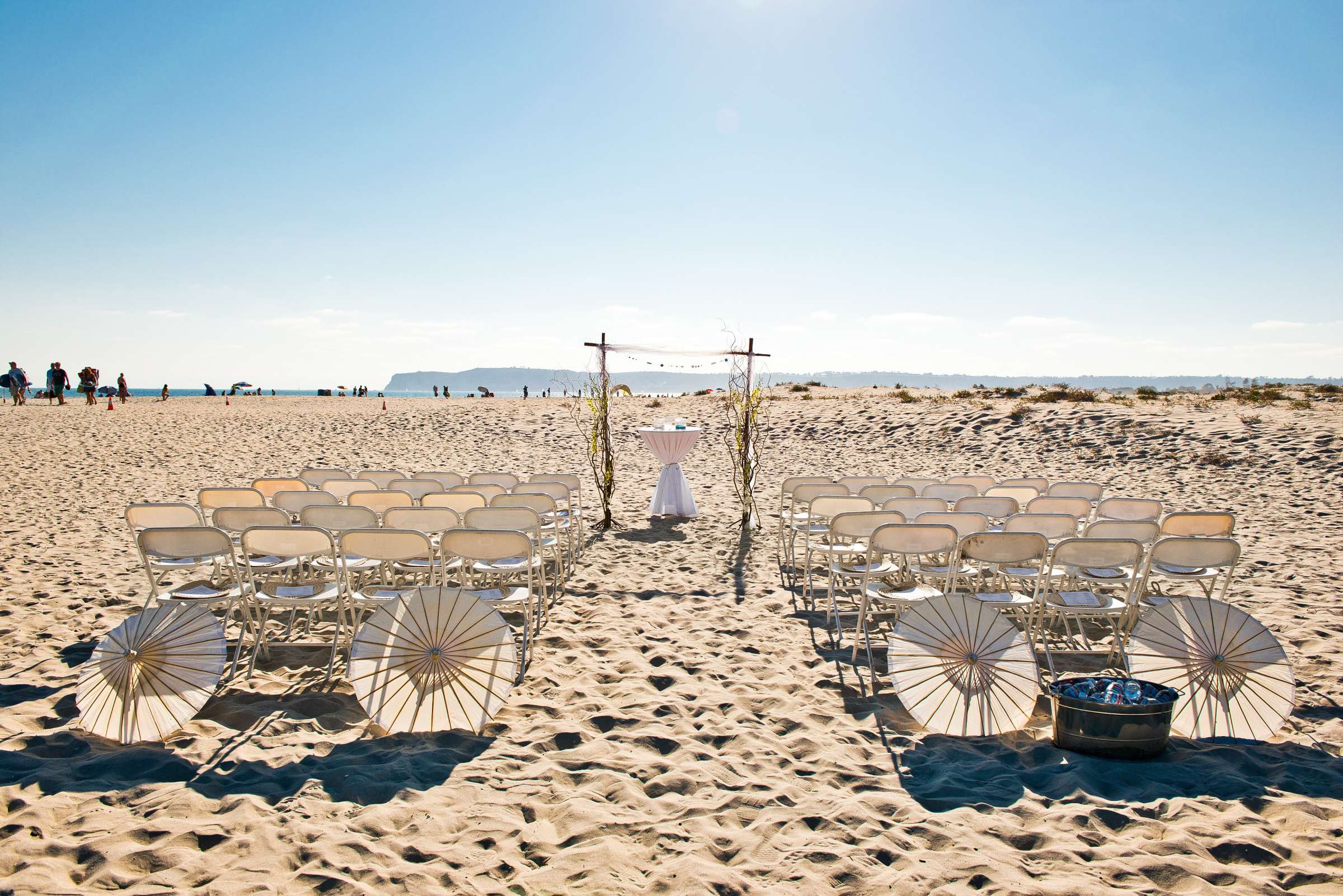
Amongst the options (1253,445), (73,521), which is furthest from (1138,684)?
(1253,445)

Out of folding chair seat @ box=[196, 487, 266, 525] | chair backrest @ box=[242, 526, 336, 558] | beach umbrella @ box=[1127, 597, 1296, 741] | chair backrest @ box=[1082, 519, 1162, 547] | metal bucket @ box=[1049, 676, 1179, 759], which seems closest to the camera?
metal bucket @ box=[1049, 676, 1179, 759]

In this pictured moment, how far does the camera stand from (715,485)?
12477 mm

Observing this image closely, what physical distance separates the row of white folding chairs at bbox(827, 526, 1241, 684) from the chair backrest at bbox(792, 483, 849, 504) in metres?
1.28

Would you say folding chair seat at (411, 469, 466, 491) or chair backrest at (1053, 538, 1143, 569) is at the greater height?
chair backrest at (1053, 538, 1143, 569)

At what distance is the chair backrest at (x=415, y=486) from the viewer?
6477 millimetres

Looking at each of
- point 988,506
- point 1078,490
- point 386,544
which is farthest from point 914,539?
point 1078,490

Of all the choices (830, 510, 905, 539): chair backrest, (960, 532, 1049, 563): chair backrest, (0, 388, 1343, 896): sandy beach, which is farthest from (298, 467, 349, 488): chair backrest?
(960, 532, 1049, 563): chair backrest

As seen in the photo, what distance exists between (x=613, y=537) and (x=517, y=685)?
4.20 metres

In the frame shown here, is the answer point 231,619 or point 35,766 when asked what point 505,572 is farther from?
point 35,766

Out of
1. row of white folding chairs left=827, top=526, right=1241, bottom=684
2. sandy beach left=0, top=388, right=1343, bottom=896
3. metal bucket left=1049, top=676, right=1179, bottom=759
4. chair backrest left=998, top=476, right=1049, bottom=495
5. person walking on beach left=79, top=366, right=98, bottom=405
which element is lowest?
sandy beach left=0, top=388, right=1343, bottom=896

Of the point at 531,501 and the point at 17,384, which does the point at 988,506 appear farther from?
the point at 17,384

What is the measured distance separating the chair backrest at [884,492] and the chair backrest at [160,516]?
499 centimetres

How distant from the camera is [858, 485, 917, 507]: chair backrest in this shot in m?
6.11

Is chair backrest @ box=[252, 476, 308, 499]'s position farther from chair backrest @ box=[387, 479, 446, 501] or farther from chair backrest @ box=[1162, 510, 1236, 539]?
chair backrest @ box=[1162, 510, 1236, 539]
